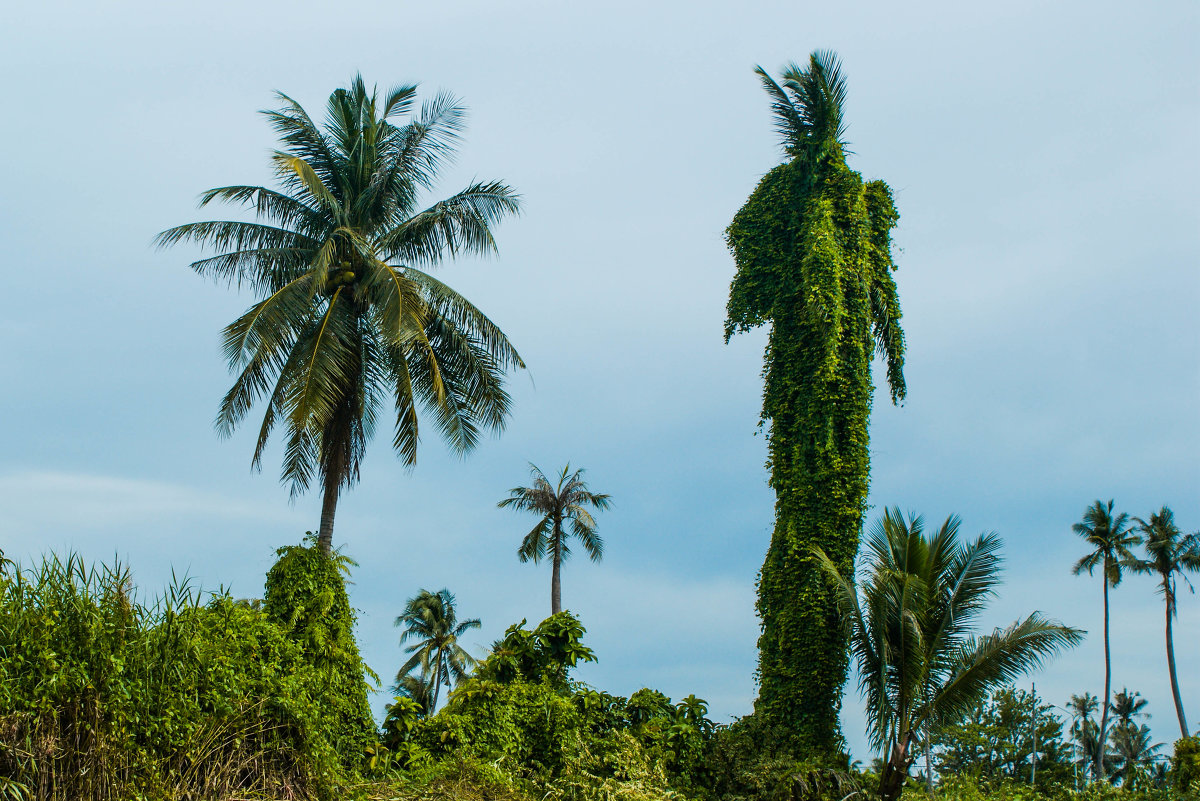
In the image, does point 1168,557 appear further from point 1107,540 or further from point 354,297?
point 354,297

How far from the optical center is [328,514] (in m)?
15.7

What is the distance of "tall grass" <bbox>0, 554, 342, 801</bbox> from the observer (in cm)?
786

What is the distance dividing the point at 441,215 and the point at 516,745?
9.16 metres

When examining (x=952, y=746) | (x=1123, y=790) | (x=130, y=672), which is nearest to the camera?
(x=130, y=672)

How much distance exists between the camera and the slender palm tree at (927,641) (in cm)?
1494

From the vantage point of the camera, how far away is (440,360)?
17.1m

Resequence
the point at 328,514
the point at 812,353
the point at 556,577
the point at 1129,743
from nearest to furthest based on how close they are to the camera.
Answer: the point at 328,514 → the point at 812,353 → the point at 556,577 → the point at 1129,743

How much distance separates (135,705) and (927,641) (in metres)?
A: 11.9

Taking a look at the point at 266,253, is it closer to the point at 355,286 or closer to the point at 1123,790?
the point at 355,286

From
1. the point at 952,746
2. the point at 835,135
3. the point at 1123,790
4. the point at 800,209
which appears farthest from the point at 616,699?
the point at 952,746

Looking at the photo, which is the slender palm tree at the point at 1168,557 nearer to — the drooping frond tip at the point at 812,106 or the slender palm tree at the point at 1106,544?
the slender palm tree at the point at 1106,544

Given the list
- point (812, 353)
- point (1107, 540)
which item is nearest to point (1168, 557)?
point (1107, 540)

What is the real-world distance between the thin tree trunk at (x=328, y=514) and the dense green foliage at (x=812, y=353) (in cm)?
861

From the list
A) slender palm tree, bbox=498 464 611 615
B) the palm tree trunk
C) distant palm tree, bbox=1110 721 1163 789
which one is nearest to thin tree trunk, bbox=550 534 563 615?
slender palm tree, bbox=498 464 611 615
